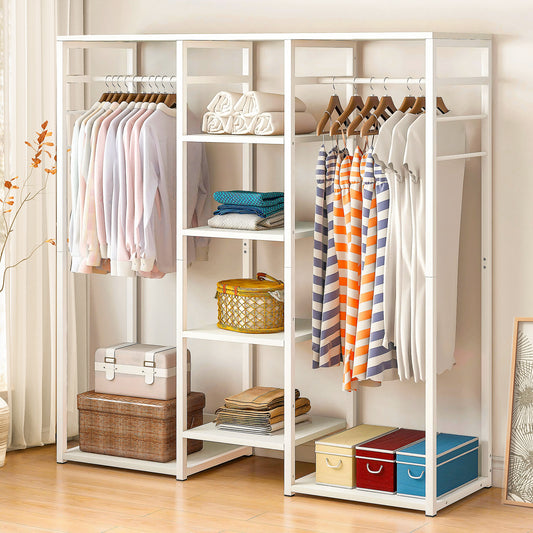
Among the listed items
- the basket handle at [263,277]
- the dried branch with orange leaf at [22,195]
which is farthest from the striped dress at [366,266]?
the dried branch with orange leaf at [22,195]

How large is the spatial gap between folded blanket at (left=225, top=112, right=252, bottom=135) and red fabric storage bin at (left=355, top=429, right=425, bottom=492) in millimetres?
1304

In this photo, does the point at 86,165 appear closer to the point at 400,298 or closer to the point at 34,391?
the point at 34,391

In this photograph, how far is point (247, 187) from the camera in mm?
4594

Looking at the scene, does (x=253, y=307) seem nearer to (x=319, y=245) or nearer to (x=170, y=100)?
(x=319, y=245)

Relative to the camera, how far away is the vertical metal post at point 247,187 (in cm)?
454

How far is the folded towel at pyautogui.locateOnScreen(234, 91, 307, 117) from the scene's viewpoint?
4059mm

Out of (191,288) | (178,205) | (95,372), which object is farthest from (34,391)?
(178,205)

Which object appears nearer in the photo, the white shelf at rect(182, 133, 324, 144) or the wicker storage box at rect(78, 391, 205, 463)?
the white shelf at rect(182, 133, 324, 144)

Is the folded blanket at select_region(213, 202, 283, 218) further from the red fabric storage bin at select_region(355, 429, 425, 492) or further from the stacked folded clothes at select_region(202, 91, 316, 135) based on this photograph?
the red fabric storage bin at select_region(355, 429, 425, 492)

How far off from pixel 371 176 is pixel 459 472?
119cm

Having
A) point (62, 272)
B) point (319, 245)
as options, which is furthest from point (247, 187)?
point (62, 272)

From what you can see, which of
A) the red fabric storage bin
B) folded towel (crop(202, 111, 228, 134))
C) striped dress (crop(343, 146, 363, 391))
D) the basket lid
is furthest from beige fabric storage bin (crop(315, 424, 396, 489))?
folded towel (crop(202, 111, 228, 134))

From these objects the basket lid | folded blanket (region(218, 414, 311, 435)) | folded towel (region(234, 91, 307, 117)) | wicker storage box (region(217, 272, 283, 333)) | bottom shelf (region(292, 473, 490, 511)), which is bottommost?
bottom shelf (region(292, 473, 490, 511))

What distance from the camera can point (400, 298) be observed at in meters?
3.86
